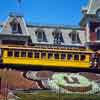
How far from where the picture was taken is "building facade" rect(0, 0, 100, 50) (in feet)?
256

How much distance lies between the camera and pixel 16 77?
199 feet

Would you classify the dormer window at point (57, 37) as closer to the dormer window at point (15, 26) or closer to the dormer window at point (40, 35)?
the dormer window at point (40, 35)

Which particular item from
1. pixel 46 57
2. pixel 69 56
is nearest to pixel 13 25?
pixel 69 56

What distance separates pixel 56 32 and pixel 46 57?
20.0 metres

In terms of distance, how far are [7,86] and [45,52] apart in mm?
8173

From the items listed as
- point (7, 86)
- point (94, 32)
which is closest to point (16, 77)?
point (7, 86)

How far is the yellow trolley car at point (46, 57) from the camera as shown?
62031mm

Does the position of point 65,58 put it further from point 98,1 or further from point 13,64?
point 98,1

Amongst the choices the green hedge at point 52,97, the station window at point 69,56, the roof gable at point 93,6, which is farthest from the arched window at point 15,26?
the green hedge at point 52,97

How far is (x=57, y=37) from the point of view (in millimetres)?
81812

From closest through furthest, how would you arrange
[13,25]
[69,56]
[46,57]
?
1. [46,57]
2. [69,56]
3. [13,25]

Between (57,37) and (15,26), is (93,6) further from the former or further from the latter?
(15,26)

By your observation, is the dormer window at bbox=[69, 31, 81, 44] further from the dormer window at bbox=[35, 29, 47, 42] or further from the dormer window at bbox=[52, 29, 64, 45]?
the dormer window at bbox=[35, 29, 47, 42]

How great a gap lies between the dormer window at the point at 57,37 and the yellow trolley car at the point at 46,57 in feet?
51.8
